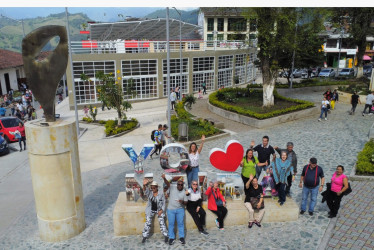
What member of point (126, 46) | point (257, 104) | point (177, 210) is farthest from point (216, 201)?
point (126, 46)

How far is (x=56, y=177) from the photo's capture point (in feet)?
27.6

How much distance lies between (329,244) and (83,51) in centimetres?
2648

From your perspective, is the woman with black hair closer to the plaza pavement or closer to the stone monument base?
the stone monument base

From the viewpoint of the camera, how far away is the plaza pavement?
8.40 meters

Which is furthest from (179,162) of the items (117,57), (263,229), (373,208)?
(117,57)

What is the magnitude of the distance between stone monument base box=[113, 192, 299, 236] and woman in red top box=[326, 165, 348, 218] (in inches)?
37.6

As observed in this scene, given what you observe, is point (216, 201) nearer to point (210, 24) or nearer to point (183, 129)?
point (183, 129)

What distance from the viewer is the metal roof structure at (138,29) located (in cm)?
4062

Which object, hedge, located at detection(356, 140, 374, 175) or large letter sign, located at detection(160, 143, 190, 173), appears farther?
hedge, located at detection(356, 140, 374, 175)

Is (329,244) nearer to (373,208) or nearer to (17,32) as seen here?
(373,208)

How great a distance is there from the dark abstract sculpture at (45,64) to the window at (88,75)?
21495 mm

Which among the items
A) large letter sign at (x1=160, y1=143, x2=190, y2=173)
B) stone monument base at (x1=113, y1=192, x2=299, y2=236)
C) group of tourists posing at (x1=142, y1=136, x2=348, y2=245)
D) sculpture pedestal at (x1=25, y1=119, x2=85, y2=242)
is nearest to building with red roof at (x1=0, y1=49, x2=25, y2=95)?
sculpture pedestal at (x1=25, y1=119, x2=85, y2=242)

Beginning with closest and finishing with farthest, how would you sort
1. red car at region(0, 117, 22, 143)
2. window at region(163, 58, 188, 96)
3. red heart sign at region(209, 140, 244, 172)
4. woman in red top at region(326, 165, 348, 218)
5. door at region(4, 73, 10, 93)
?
woman in red top at region(326, 165, 348, 218), red heart sign at region(209, 140, 244, 172), red car at region(0, 117, 22, 143), window at region(163, 58, 188, 96), door at region(4, 73, 10, 93)

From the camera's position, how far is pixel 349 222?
8922 mm
